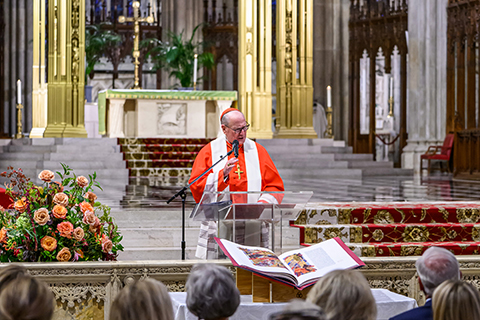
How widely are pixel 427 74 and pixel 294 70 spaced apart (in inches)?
170

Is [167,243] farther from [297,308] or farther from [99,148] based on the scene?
[99,148]

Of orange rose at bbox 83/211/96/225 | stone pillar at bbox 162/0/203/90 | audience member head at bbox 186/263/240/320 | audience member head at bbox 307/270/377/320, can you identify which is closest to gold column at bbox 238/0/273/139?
stone pillar at bbox 162/0/203/90

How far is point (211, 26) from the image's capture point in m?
18.4

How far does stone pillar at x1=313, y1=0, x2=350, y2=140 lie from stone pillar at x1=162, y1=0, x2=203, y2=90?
3201 millimetres

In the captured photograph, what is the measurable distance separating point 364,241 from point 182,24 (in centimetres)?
1304

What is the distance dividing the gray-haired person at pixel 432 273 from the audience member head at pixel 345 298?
1.12 feet

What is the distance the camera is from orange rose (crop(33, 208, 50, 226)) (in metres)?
3.52

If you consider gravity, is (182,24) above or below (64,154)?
above

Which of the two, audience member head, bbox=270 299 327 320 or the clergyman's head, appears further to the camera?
the clergyman's head

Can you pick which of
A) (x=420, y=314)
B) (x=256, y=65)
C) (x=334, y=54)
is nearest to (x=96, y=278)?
(x=420, y=314)

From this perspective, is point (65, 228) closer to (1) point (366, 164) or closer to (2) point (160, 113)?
(1) point (366, 164)

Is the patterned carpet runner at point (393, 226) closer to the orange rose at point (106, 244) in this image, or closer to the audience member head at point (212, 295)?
the orange rose at point (106, 244)

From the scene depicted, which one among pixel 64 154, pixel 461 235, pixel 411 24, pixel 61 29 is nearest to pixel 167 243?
pixel 461 235

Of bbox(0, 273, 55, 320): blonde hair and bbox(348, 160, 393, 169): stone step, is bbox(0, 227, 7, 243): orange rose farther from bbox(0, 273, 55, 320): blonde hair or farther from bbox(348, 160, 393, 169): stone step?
bbox(348, 160, 393, 169): stone step
